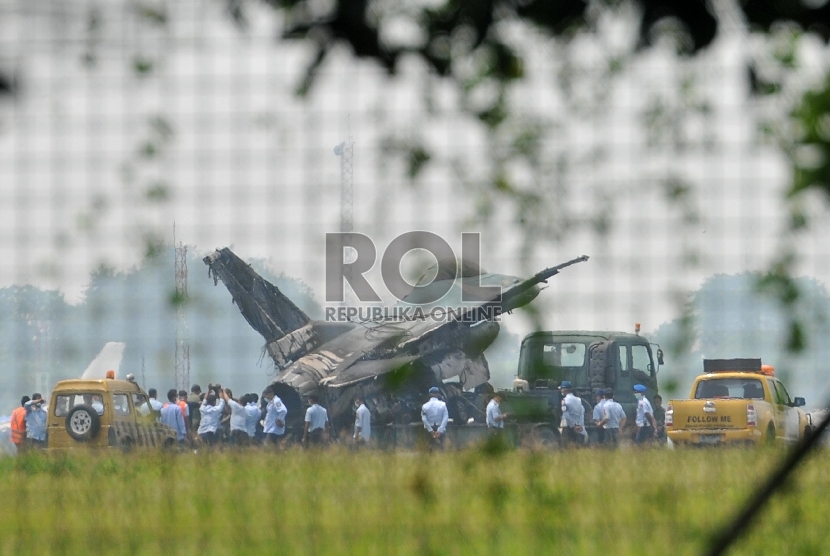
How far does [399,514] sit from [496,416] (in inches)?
49.8

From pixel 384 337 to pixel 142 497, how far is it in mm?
1873

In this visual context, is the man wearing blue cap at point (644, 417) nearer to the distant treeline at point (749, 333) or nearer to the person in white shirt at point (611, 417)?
the person in white shirt at point (611, 417)

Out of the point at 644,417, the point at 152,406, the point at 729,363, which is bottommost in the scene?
the point at 644,417

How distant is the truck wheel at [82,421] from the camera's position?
1627 cm

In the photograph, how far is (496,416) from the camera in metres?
3.30

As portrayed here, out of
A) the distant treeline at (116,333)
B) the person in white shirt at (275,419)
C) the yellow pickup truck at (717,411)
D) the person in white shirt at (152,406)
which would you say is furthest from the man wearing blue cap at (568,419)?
the person in white shirt at (275,419)

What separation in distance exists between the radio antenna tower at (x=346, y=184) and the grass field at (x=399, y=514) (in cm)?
95

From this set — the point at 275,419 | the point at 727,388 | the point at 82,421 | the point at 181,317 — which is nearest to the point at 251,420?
the point at 275,419

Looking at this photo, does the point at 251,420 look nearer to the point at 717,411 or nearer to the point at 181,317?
the point at 717,411

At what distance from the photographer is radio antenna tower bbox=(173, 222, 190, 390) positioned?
3.54 m

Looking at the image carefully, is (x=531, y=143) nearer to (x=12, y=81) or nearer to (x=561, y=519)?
(x=12, y=81)

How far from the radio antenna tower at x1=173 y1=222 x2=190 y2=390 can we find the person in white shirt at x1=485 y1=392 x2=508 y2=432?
3.56 ft

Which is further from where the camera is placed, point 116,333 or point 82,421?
point 82,421

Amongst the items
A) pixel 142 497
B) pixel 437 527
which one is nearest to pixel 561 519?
pixel 437 527
